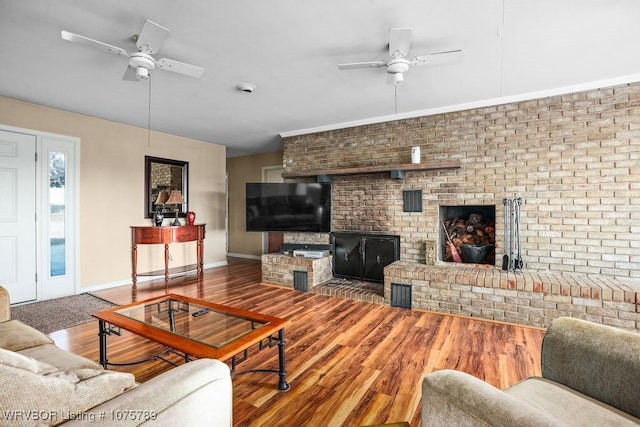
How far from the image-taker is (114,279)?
4520 millimetres

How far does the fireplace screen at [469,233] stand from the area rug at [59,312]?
405 cm

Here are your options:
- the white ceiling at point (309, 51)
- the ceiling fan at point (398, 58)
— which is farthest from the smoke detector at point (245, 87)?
the ceiling fan at point (398, 58)

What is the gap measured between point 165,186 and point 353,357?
4.23 metres

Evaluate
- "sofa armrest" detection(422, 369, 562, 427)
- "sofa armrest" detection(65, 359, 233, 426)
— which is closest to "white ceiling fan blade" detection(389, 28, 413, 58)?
"sofa armrest" detection(422, 369, 562, 427)

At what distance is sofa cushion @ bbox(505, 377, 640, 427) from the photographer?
3.54 feet

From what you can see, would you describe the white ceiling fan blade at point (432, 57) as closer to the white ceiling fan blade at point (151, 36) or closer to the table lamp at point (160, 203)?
the white ceiling fan blade at point (151, 36)

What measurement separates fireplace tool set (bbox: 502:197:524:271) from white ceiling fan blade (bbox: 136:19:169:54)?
3539mm

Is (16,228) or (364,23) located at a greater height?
(364,23)

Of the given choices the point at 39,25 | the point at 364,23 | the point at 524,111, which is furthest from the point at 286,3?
the point at 524,111

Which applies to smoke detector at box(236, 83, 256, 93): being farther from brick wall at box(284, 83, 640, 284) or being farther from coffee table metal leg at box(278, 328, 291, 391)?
coffee table metal leg at box(278, 328, 291, 391)

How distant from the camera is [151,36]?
6.64ft

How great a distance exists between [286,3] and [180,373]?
202 cm

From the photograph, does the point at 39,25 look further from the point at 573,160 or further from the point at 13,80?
the point at 573,160

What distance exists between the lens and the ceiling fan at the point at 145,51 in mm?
1939
